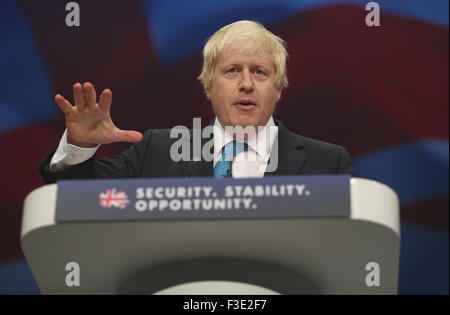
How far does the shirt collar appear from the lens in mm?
1969

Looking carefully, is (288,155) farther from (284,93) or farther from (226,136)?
(284,93)

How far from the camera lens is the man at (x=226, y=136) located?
167 cm

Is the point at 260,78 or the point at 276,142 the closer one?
the point at 276,142

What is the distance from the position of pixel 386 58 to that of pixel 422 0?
0.37 meters

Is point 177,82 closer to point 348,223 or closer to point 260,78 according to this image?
point 260,78

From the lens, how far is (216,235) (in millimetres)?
1343

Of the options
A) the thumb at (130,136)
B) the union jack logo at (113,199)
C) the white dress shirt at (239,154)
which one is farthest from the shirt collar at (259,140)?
the union jack logo at (113,199)

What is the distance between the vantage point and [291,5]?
3.22 m

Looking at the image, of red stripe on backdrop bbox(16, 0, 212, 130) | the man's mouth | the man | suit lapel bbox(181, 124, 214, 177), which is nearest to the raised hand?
the man

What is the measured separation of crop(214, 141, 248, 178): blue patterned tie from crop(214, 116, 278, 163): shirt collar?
0.03 metres

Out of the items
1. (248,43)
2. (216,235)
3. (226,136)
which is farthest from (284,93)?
(216,235)

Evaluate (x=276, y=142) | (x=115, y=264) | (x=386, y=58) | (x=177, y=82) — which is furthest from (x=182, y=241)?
(x=386, y=58)

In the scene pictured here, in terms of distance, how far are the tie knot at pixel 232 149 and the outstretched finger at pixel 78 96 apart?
1.43 ft

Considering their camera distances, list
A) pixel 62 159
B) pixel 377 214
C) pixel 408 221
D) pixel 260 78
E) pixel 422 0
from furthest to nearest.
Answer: pixel 422 0 → pixel 408 221 → pixel 260 78 → pixel 62 159 → pixel 377 214
